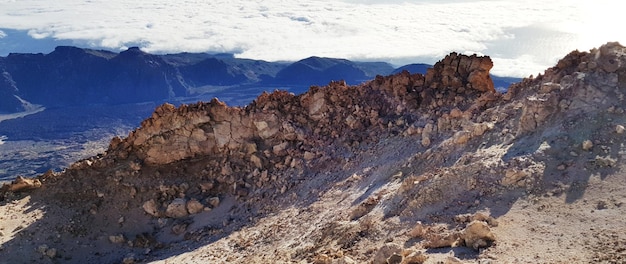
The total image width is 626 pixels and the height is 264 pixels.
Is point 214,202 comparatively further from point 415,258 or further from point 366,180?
point 415,258

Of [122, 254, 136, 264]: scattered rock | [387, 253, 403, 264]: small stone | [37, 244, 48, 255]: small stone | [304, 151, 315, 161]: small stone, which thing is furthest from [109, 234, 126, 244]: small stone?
[387, 253, 403, 264]: small stone

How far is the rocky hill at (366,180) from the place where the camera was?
13.2 m

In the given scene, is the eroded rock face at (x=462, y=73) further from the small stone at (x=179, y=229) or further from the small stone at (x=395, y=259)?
the small stone at (x=395, y=259)

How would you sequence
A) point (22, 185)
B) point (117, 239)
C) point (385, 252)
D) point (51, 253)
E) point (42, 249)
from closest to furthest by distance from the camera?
point (385, 252) → point (51, 253) → point (42, 249) → point (117, 239) → point (22, 185)

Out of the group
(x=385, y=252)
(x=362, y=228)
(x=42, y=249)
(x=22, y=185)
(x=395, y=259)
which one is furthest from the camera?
(x=22, y=185)

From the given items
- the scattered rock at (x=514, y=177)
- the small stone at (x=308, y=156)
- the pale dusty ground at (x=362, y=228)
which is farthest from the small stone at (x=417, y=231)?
the small stone at (x=308, y=156)

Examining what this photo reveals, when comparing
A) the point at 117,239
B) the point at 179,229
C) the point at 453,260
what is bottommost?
the point at 117,239

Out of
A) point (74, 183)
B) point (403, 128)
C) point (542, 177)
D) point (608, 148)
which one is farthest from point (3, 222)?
point (608, 148)

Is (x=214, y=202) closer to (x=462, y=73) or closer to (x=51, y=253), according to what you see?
(x=51, y=253)

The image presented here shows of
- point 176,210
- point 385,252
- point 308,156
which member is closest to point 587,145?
point 385,252

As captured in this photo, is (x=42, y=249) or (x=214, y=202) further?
(x=214, y=202)

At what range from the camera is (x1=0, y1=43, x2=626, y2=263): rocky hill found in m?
13.2

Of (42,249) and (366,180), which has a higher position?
(366,180)

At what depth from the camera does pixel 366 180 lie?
20.4 m
